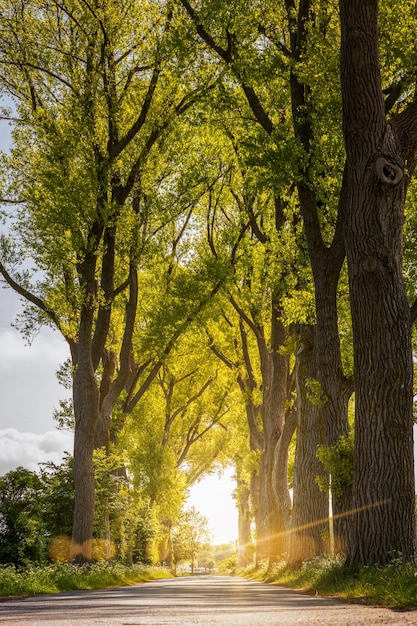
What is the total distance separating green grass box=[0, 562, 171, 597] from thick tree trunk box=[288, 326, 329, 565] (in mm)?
4895

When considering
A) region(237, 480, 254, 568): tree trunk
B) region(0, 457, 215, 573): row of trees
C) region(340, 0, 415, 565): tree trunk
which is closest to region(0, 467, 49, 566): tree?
region(0, 457, 215, 573): row of trees

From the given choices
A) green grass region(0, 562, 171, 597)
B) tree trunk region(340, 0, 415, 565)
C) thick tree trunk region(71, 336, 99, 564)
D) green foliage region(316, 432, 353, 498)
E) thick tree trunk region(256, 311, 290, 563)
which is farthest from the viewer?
thick tree trunk region(256, 311, 290, 563)

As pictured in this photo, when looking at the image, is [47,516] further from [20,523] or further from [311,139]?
[311,139]

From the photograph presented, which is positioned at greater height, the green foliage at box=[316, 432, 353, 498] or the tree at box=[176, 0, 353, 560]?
the tree at box=[176, 0, 353, 560]

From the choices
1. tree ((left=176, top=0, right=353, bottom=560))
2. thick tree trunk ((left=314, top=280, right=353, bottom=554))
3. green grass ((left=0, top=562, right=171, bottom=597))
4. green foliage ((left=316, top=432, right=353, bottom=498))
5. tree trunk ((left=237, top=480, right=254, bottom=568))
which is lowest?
tree trunk ((left=237, top=480, right=254, bottom=568))

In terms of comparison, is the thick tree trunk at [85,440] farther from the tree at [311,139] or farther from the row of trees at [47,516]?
the tree at [311,139]

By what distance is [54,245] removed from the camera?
18.0 m

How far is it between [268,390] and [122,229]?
946cm

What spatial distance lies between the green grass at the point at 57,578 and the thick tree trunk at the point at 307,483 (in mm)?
4895

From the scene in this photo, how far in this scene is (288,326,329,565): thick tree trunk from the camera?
15.6 metres

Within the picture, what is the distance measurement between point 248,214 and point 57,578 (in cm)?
1476

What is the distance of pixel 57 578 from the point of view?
1355 centimetres

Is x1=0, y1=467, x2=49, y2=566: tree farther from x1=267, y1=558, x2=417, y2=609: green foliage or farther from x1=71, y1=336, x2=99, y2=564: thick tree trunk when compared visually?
x1=267, y1=558, x2=417, y2=609: green foliage

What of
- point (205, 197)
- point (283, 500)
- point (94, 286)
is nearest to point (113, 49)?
point (94, 286)
